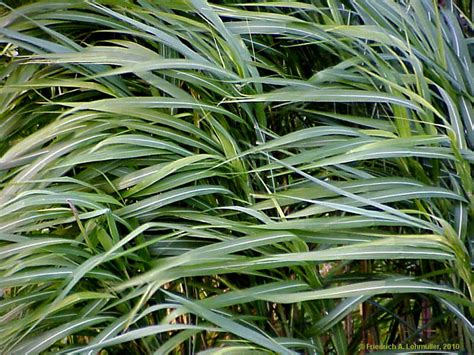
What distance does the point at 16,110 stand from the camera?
107cm

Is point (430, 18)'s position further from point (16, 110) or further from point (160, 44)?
point (16, 110)

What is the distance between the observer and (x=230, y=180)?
1019 millimetres

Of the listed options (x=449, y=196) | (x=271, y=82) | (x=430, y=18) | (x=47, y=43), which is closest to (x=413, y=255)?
(x=449, y=196)

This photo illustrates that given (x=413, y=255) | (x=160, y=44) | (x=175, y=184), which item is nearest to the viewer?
(x=413, y=255)

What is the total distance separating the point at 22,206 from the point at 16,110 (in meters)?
0.26

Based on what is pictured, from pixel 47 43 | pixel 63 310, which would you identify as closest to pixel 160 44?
pixel 47 43

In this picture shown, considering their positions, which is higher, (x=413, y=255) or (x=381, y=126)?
(x=381, y=126)

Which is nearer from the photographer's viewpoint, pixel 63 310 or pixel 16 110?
pixel 63 310

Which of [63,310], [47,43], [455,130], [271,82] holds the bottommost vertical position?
[63,310]

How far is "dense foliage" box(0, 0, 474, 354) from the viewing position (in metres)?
0.87

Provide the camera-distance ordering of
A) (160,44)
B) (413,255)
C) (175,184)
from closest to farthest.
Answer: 1. (413,255)
2. (175,184)
3. (160,44)

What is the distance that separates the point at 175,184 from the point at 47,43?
277 millimetres

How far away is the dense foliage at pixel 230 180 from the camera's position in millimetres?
874

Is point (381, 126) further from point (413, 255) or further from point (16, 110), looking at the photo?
point (16, 110)
